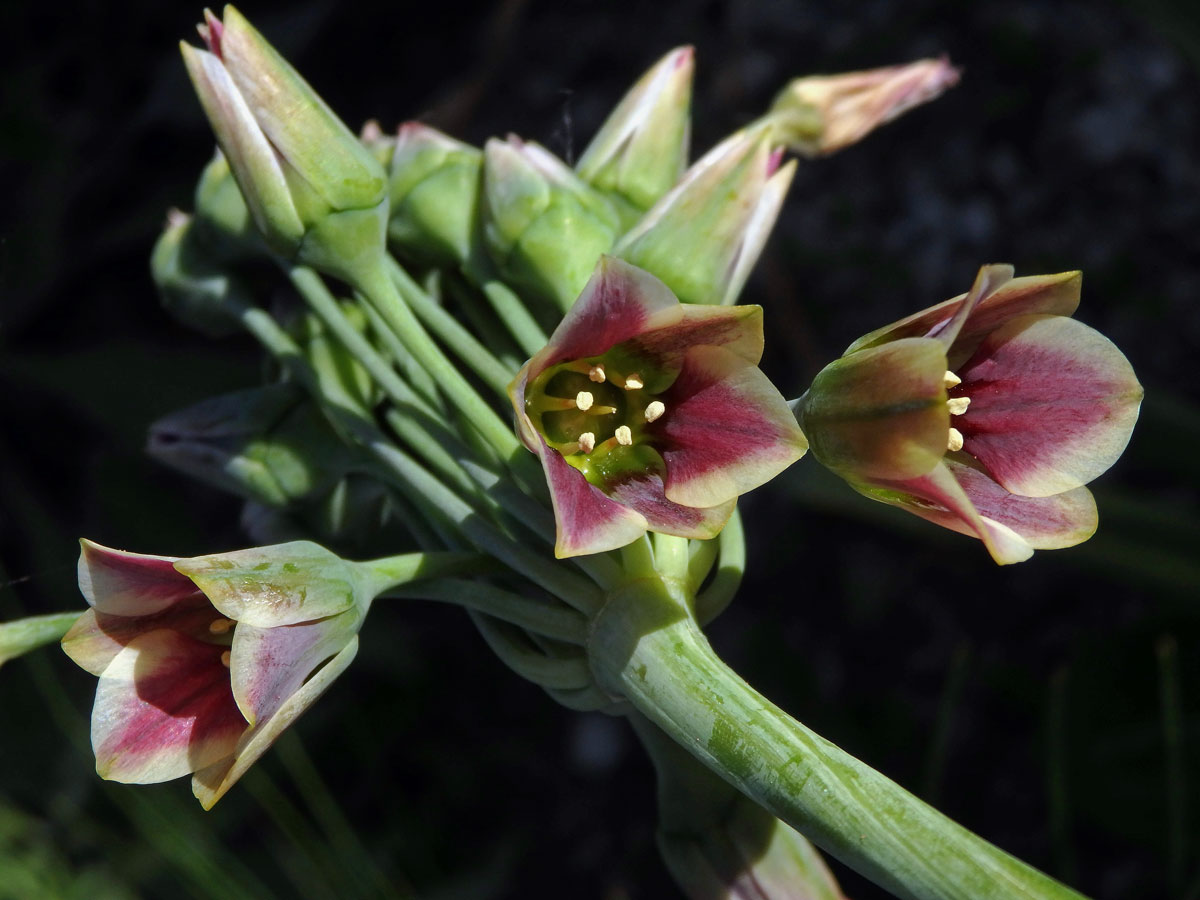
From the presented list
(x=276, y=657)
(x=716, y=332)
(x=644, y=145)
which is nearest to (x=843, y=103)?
(x=644, y=145)

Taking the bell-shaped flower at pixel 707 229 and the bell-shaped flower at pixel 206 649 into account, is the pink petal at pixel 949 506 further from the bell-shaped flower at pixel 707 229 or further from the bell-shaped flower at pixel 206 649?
the bell-shaped flower at pixel 206 649

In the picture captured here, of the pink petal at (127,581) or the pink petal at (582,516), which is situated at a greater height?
Result: the pink petal at (127,581)

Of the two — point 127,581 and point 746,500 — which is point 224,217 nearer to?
point 127,581

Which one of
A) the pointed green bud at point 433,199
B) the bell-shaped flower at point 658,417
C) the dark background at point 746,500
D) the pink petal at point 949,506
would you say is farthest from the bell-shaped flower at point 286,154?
the dark background at point 746,500

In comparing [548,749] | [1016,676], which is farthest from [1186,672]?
[548,749]

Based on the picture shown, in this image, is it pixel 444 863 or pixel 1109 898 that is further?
pixel 444 863

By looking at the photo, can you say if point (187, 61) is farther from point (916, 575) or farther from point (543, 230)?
point (916, 575)
